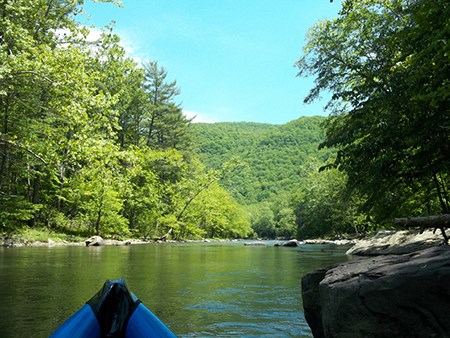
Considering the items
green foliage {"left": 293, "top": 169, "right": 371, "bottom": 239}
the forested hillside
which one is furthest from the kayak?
the forested hillside

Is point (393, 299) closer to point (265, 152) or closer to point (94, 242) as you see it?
point (94, 242)

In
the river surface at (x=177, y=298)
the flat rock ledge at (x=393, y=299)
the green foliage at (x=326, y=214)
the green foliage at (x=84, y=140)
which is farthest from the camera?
the green foliage at (x=326, y=214)

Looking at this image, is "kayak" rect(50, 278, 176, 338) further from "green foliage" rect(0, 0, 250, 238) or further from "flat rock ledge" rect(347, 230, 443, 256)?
"flat rock ledge" rect(347, 230, 443, 256)

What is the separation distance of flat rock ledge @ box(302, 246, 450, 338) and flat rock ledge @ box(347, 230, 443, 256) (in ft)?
29.3

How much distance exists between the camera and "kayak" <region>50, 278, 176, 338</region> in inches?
127

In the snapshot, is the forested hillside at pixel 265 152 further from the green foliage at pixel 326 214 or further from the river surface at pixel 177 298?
the river surface at pixel 177 298

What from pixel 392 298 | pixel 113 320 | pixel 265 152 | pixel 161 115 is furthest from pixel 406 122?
pixel 265 152

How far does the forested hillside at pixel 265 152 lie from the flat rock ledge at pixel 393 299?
372 feet

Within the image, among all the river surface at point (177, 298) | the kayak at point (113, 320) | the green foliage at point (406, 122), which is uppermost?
the green foliage at point (406, 122)

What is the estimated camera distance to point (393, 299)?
304 cm

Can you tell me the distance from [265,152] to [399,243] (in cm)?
11371

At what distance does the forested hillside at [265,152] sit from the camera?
397 feet

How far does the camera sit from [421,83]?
269 inches

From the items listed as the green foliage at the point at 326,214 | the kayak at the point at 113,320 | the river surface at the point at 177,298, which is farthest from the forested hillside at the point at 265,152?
the kayak at the point at 113,320
